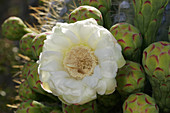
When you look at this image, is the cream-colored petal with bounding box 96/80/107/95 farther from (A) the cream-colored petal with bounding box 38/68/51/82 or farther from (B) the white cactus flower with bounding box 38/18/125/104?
(A) the cream-colored petal with bounding box 38/68/51/82

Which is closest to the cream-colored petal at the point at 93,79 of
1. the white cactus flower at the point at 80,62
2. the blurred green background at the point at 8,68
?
the white cactus flower at the point at 80,62

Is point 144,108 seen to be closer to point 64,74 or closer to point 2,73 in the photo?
point 64,74

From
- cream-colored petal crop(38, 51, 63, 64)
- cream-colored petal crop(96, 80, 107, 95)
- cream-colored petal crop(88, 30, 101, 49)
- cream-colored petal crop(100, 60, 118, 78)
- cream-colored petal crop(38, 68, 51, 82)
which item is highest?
cream-colored petal crop(88, 30, 101, 49)

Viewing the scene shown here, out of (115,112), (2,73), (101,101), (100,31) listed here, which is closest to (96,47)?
(100,31)

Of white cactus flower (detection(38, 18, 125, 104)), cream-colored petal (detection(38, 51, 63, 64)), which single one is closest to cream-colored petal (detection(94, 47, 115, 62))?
white cactus flower (detection(38, 18, 125, 104))

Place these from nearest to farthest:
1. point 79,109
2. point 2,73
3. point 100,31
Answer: point 100,31
point 79,109
point 2,73

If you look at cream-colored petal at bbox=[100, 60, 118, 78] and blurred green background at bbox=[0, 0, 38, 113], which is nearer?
cream-colored petal at bbox=[100, 60, 118, 78]

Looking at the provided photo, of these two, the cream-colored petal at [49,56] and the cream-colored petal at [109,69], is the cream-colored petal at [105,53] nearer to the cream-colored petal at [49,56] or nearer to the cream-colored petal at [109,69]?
the cream-colored petal at [109,69]

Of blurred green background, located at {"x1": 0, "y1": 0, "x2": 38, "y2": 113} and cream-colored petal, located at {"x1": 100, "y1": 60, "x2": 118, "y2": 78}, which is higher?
cream-colored petal, located at {"x1": 100, "y1": 60, "x2": 118, "y2": 78}

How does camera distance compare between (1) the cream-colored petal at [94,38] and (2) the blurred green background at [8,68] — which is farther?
(2) the blurred green background at [8,68]
